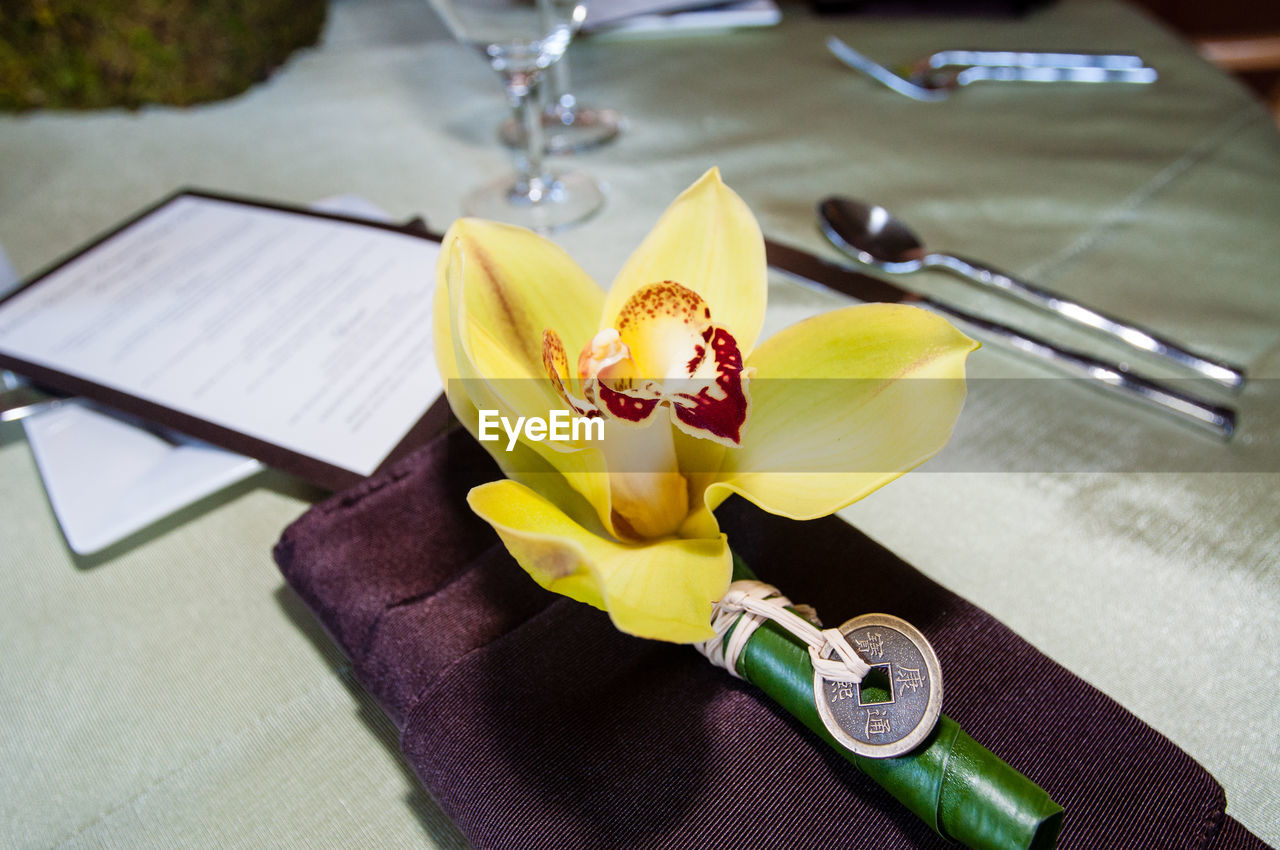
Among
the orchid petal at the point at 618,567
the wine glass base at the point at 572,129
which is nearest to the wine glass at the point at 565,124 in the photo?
the wine glass base at the point at 572,129

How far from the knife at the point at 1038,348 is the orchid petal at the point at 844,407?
0.21 meters

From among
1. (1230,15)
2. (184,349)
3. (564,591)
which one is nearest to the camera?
(564,591)

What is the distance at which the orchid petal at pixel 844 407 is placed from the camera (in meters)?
0.23

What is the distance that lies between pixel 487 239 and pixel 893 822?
22 centimetres

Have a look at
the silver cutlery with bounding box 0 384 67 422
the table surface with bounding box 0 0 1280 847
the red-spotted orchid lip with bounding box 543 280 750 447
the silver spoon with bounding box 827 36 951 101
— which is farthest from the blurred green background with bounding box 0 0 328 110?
the red-spotted orchid lip with bounding box 543 280 750 447

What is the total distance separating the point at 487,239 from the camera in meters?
0.28

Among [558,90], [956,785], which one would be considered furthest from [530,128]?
[956,785]

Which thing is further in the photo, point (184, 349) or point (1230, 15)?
point (1230, 15)

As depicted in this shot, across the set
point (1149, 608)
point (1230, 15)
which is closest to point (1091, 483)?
point (1149, 608)

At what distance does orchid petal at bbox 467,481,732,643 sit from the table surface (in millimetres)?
130

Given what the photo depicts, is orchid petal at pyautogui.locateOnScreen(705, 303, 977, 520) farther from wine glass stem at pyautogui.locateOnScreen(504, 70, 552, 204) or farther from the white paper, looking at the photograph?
wine glass stem at pyautogui.locateOnScreen(504, 70, 552, 204)

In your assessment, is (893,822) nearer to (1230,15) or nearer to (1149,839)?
(1149,839)

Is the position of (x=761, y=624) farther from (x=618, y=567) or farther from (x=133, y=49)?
(x=133, y=49)

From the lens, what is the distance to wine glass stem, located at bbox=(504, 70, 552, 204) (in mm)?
588
